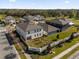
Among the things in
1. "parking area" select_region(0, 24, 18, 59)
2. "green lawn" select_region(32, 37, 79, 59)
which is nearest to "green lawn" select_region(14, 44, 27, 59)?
"parking area" select_region(0, 24, 18, 59)

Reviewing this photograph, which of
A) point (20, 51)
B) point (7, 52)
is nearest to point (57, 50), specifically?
point (20, 51)

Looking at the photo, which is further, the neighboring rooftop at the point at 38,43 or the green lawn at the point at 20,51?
the neighboring rooftop at the point at 38,43

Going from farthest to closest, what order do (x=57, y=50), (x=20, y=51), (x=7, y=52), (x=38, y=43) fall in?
(x=38, y=43) → (x=57, y=50) → (x=20, y=51) → (x=7, y=52)

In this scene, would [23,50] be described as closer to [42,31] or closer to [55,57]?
[55,57]

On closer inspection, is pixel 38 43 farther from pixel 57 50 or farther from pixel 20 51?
pixel 20 51

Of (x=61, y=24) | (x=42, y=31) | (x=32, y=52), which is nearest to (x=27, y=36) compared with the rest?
(x=42, y=31)

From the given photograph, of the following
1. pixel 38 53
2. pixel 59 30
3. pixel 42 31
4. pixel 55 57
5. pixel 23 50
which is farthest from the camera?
pixel 59 30

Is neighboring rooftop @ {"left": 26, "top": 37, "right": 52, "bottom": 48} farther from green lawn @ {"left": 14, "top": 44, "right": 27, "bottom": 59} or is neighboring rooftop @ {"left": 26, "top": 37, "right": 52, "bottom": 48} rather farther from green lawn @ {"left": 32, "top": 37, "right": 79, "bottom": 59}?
green lawn @ {"left": 32, "top": 37, "right": 79, "bottom": 59}

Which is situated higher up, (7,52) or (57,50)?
(7,52)

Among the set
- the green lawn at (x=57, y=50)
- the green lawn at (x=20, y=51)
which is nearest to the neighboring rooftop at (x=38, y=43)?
the green lawn at (x=20, y=51)

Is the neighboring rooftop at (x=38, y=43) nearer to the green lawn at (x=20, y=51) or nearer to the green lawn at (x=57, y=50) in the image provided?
the green lawn at (x=20, y=51)

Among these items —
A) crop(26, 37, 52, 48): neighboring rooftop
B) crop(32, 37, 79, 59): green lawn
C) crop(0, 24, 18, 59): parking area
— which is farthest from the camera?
crop(26, 37, 52, 48): neighboring rooftop
